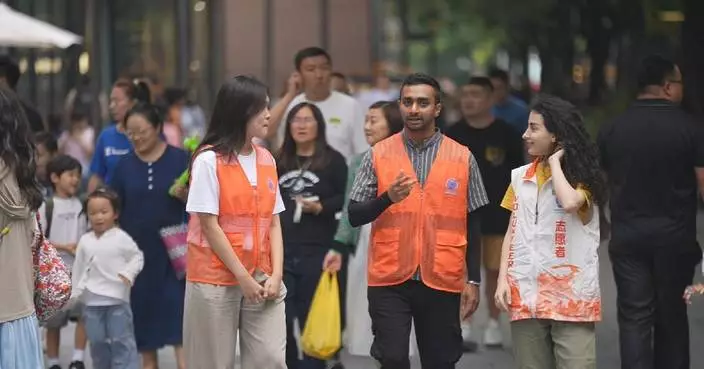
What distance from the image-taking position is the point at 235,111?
7.16m

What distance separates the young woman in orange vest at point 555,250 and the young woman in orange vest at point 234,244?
46.9 inches

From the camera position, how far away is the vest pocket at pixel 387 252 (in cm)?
739

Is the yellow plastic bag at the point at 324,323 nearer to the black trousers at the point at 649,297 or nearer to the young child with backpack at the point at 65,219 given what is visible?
the black trousers at the point at 649,297

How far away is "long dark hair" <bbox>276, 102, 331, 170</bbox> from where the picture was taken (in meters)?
9.24

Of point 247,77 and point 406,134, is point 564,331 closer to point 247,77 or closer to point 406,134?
point 406,134

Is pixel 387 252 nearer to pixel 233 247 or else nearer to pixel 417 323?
pixel 417 323

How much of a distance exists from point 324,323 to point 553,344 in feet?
5.43

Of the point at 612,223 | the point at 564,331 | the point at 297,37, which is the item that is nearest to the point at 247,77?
the point at 564,331

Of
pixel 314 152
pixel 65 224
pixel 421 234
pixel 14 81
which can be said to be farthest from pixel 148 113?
pixel 421 234

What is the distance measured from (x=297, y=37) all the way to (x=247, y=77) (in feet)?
52.2

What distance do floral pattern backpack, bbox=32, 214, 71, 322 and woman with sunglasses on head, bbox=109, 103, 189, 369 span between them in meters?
2.41

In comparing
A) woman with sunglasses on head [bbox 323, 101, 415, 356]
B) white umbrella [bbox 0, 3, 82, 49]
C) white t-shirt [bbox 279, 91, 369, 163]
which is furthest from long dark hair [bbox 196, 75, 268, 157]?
white umbrella [bbox 0, 3, 82, 49]

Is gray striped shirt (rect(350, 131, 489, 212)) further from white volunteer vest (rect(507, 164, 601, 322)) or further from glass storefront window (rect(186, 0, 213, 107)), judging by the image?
glass storefront window (rect(186, 0, 213, 107))

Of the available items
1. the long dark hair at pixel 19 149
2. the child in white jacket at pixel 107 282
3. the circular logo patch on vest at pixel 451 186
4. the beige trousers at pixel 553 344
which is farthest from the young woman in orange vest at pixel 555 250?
the child in white jacket at pixel 107 282
